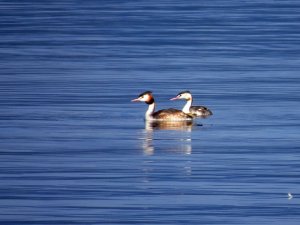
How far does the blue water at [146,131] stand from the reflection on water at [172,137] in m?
0.02

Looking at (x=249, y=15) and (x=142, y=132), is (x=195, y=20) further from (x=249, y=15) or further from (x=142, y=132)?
(x=142, y=132)

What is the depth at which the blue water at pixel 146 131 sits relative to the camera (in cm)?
1748

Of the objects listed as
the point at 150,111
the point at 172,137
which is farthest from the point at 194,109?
the point at 172,137

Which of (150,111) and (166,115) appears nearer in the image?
(166,115)

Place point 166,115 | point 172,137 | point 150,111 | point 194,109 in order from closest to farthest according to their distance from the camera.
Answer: point 172,137
point 166,115
point 150,111
point 194,109

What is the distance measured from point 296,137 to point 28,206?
20.4 ft

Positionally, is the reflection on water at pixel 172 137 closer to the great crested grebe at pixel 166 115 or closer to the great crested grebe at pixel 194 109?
the great crested grebe at pixel 166 115

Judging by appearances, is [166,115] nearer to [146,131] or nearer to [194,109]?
[194,109]

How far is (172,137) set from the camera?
23469 millimetres

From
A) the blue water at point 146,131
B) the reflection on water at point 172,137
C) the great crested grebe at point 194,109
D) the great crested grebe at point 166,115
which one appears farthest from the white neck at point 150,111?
the great crested grebe at point 194,109

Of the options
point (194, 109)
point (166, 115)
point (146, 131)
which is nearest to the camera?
point (146, 131)

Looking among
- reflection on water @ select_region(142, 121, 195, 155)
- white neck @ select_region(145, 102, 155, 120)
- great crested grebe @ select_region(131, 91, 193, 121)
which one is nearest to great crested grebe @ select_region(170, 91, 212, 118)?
great crested grebe @ select_region(131, 91, 193, 121)

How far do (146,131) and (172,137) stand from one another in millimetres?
679

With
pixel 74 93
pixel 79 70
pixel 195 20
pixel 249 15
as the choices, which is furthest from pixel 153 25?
pixel 74 93
